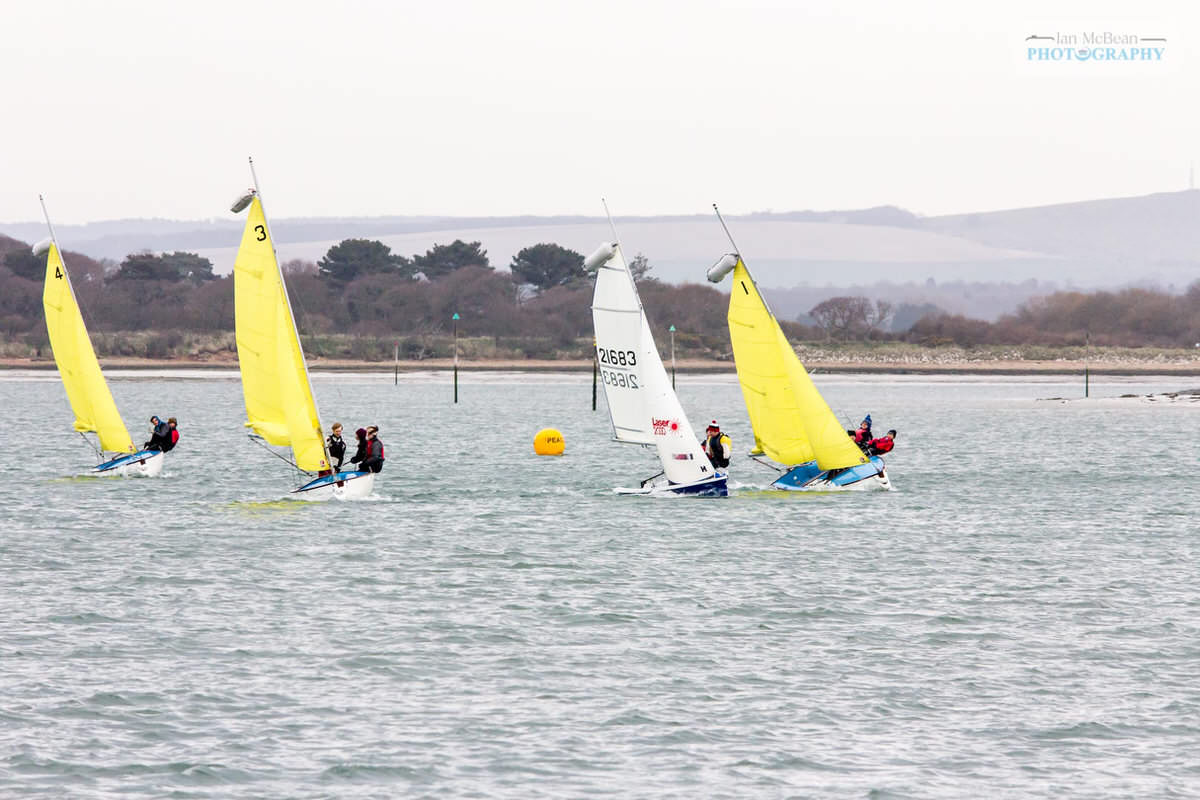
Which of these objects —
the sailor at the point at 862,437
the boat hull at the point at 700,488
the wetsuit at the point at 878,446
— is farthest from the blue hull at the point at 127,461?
the wetsuit at the point at 878,446

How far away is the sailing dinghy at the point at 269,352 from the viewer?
33812 millimetres

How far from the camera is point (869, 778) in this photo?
1542cm

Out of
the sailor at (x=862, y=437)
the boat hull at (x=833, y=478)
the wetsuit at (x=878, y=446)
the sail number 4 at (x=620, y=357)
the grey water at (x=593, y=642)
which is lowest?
the grey water at (x=593, y=642)

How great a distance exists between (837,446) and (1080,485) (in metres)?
11.5

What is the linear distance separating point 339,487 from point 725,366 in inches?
4537

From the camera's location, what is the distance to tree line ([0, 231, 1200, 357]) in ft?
556

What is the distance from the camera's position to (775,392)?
3853cm

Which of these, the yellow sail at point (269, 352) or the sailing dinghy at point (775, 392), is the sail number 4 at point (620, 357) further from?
the yellow sail at point (269, 352)

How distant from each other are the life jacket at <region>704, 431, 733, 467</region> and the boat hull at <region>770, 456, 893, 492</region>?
277 centimetres

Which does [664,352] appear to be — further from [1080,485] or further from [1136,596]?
[1136,596]

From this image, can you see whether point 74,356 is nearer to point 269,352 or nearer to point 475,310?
point 269,352

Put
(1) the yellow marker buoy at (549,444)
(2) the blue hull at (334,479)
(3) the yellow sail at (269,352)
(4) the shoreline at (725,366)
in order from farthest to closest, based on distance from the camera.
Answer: (4) the shoreline at (725,366) → (1) the yellow marker buoy at (549,444) → (2) the blue hull at (334,479) → (3) the yellow sail at (269,352)

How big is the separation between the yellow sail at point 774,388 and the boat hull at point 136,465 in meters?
16.6

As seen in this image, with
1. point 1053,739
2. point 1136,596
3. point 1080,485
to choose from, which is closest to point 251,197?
point 1136,596
